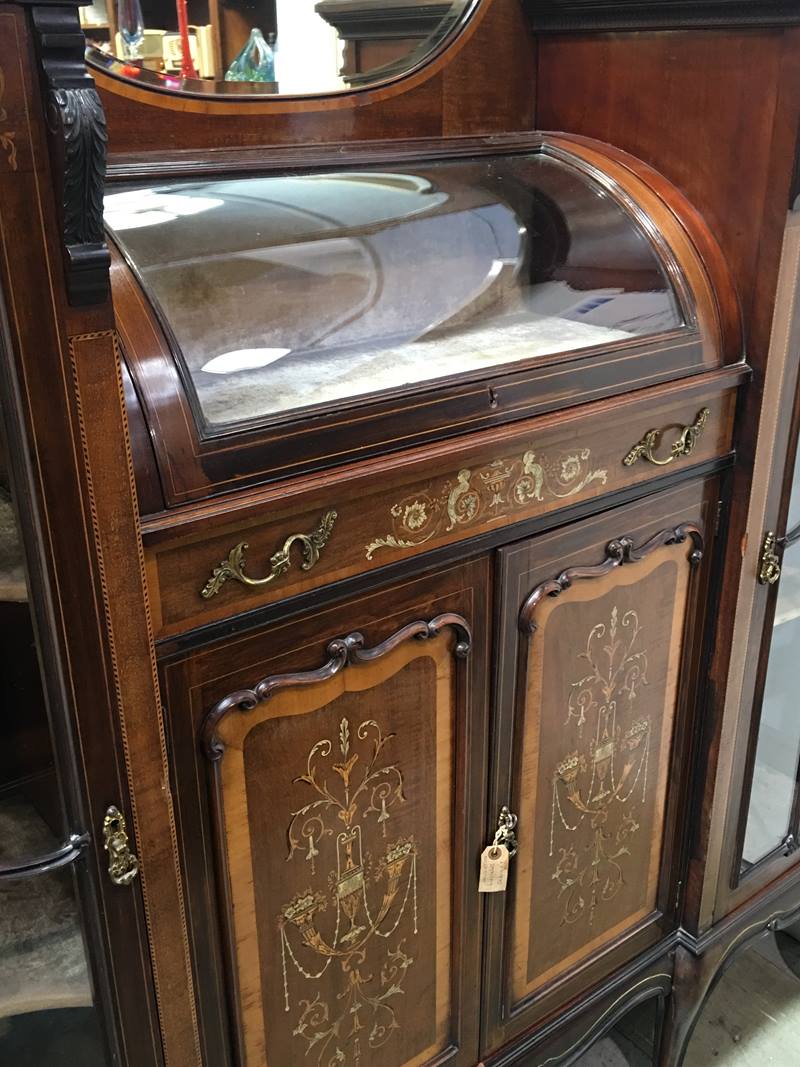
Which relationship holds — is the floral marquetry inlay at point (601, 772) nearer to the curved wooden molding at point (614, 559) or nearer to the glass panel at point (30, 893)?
the curved wooden molding at point (614, 559)

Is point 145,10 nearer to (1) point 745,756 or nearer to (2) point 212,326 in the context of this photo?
(2) point 212,326

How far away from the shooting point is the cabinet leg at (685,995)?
1279 mm

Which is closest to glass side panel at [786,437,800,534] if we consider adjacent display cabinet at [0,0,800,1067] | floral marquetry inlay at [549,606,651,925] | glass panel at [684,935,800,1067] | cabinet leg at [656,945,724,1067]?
adjacent display cabinet at [0,0,800,1067]

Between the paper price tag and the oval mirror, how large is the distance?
2.51ft

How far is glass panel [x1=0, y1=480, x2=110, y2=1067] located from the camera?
2.16 feet

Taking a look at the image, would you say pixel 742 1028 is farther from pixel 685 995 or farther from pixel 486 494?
pixel 486 494

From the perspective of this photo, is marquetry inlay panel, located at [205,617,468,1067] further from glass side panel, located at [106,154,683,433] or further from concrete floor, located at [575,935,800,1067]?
concrete floor, located at [575,935,800,1067]

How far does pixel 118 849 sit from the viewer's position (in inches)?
27.2

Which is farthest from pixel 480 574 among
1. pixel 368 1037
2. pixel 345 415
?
pixel 368 1037

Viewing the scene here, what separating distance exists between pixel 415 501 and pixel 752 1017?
1185 millimetres

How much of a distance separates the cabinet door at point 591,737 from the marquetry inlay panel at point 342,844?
9cm

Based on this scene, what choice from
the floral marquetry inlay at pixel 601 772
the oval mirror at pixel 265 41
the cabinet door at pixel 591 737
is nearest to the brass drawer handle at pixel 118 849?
the cabinet door at pixel 591 737

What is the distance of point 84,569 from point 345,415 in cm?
23

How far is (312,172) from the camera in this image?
0.94 m
